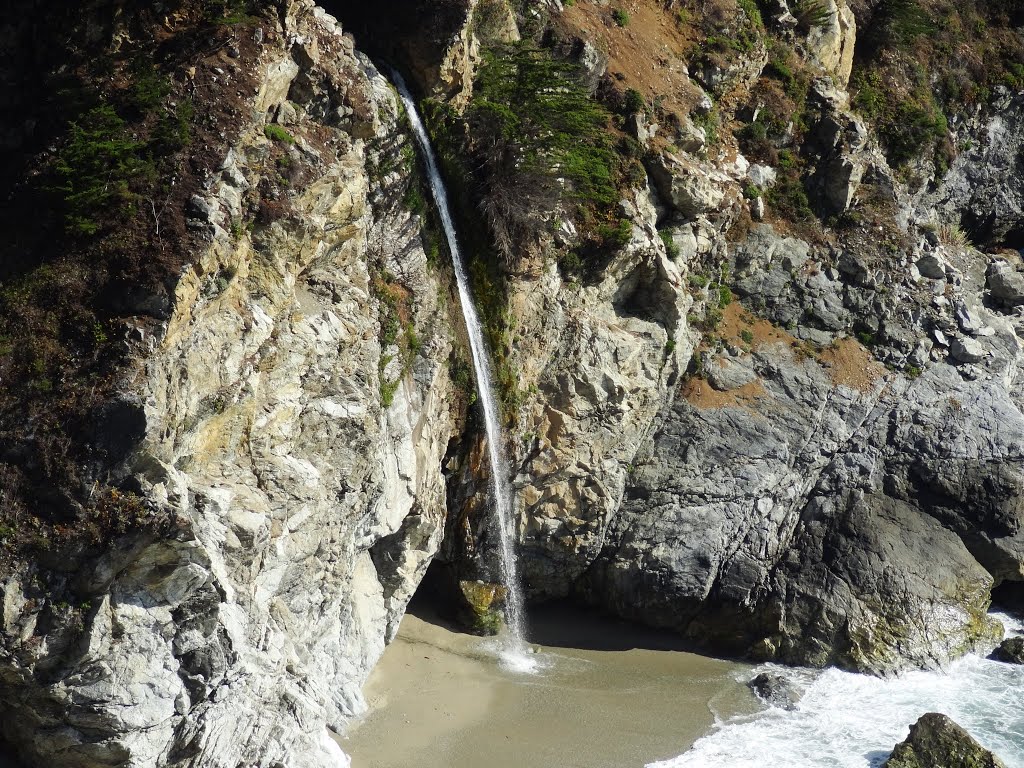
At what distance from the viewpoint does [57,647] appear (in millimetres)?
10773

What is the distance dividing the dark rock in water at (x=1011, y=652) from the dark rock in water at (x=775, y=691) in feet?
15.4

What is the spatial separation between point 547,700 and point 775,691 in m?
4.07

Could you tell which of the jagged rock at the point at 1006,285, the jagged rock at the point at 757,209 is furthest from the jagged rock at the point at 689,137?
the jagged rock at the point at 1006,285

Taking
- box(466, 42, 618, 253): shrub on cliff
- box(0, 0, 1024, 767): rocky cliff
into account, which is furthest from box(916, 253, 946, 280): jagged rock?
box(466, 42, 618, 253): shrub on cliff

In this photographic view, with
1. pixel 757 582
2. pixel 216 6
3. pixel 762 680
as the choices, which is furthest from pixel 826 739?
pixel 216 6

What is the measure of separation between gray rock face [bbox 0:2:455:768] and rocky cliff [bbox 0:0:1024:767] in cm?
5

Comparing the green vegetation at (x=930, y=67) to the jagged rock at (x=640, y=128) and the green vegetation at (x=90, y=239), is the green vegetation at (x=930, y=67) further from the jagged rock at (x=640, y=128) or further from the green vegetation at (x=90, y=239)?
the green vegetation at (x=90, y=239)

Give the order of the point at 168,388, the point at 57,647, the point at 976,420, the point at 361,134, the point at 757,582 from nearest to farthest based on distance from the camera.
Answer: the point at 57,647 → the point at 168,388 → the point at 361,134 → the point at 757,582 → the point at 976,420

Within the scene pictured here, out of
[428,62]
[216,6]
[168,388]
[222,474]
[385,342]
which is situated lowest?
[222,474]

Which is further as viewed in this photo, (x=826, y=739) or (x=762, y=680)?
(x=762, y=680)

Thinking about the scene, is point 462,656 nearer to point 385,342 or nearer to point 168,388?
point 385,342

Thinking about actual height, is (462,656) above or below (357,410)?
below

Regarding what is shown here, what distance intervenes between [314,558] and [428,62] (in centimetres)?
872

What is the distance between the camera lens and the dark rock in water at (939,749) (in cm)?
1434
